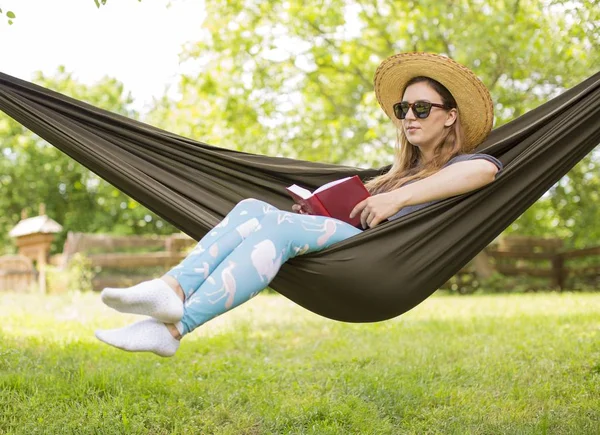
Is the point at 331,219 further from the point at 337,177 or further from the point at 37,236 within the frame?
the point at 37,236

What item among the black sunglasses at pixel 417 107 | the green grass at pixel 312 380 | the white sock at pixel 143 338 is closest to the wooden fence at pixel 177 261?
the green grass at pixel 312 380

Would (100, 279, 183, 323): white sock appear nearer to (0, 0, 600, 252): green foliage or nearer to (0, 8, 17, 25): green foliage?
(0, 8, 17, 25): green foliage

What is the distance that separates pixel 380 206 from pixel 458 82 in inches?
22.6

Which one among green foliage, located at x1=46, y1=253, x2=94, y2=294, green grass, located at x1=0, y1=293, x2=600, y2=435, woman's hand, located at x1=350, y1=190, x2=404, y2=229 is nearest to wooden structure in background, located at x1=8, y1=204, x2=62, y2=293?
green foliage, located at x1=46, y1=253, x2=94, y2=294

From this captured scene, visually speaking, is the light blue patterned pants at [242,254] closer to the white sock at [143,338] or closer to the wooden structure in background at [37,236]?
the white sock at [143,338]

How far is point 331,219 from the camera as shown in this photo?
2.05 meters

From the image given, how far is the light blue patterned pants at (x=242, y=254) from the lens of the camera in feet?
5.60

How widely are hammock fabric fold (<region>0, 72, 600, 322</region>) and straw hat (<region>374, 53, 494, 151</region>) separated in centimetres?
8

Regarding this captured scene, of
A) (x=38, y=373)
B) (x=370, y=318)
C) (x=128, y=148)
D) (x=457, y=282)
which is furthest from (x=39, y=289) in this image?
(x=370, y=318)

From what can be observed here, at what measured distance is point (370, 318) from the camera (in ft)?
6.95

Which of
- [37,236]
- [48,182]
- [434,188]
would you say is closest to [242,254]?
[434,188]

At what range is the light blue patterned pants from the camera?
1706mm

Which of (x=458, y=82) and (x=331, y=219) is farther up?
(x=458, y=82)

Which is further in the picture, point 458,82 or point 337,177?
point 337,177
